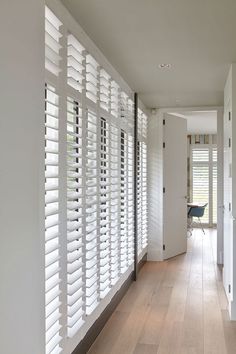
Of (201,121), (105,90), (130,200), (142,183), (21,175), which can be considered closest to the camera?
(21,175)

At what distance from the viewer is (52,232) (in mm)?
2098

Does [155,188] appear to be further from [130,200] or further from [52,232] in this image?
[52,232]

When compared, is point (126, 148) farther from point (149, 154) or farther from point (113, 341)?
point (113, 341)

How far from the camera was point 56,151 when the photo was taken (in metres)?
2.10

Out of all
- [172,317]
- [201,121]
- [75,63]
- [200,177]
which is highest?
[201,121]

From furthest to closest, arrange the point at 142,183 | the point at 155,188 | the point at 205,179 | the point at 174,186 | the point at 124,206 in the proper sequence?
the point at 205,179
the point at 174,186
the point at 155,188
the point at 142,183
the point at 124,206

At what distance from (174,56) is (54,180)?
179cm

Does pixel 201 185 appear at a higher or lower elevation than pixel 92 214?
higher

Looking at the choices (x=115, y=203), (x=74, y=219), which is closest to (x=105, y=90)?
Answer: (x=115, y=203)

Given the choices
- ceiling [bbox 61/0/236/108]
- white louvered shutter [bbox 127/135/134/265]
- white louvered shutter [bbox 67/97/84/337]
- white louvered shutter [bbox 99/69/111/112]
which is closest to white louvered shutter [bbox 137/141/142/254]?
white louvered shutter [bbox 127/135/134/265]

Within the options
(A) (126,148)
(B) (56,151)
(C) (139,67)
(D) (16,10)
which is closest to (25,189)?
(B) (56,151)

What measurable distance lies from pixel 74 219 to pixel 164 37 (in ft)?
5.09

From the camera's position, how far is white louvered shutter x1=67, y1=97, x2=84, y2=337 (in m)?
2.34

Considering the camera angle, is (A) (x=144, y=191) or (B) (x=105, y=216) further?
(A) (x=144, y=191)
